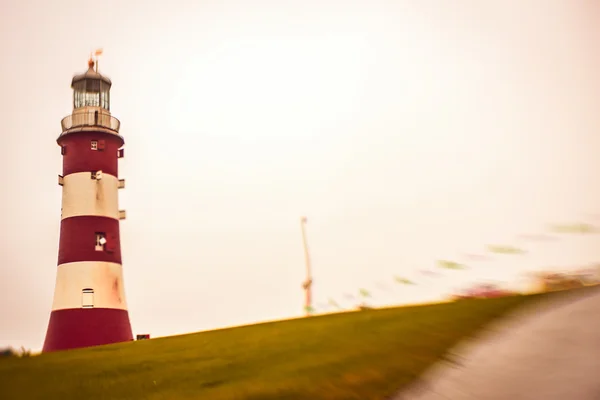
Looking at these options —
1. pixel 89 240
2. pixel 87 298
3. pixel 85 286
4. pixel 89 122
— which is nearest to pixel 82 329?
pixel 87 298

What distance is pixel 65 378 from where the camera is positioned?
11.8 m

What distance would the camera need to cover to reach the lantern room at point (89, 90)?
29.7 metres

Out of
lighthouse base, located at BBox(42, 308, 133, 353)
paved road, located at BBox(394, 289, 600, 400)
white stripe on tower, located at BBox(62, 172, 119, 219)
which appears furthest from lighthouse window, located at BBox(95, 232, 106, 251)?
paved road, located at BBox(394, 289, 600, 400)

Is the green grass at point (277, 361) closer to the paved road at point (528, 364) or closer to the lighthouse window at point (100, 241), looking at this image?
the paved road at point (528, 364)

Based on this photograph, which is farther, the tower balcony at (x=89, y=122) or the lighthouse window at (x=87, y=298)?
the tower balcony at (x=89, y=122)

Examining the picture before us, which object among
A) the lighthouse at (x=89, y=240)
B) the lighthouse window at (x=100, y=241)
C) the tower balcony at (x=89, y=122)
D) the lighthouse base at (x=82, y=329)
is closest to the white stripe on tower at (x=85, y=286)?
the lighthouse at (x=89, y=240)

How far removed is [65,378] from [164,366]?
6.25 ft

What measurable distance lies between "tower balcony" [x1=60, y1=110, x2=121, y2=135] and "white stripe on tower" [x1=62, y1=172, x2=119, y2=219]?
2.41m

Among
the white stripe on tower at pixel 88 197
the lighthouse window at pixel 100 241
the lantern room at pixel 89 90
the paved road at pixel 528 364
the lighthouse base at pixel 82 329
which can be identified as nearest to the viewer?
the paved road at pixel 528 364

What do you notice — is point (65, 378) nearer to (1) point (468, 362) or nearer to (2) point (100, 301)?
(1) point (468, 362)

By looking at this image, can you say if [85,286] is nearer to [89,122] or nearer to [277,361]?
[89,122]

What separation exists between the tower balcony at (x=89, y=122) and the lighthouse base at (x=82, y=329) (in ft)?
27.0

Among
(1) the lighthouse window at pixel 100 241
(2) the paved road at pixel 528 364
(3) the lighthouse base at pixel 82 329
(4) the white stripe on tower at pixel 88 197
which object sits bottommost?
(2) the paved road at pixel 528 364

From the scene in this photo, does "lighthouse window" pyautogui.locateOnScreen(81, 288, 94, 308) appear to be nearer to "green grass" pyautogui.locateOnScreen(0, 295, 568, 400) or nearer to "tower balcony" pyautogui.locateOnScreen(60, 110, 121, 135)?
"tower balcony" pyautogui.locateOnScreen(60, 110, 121, 135)
